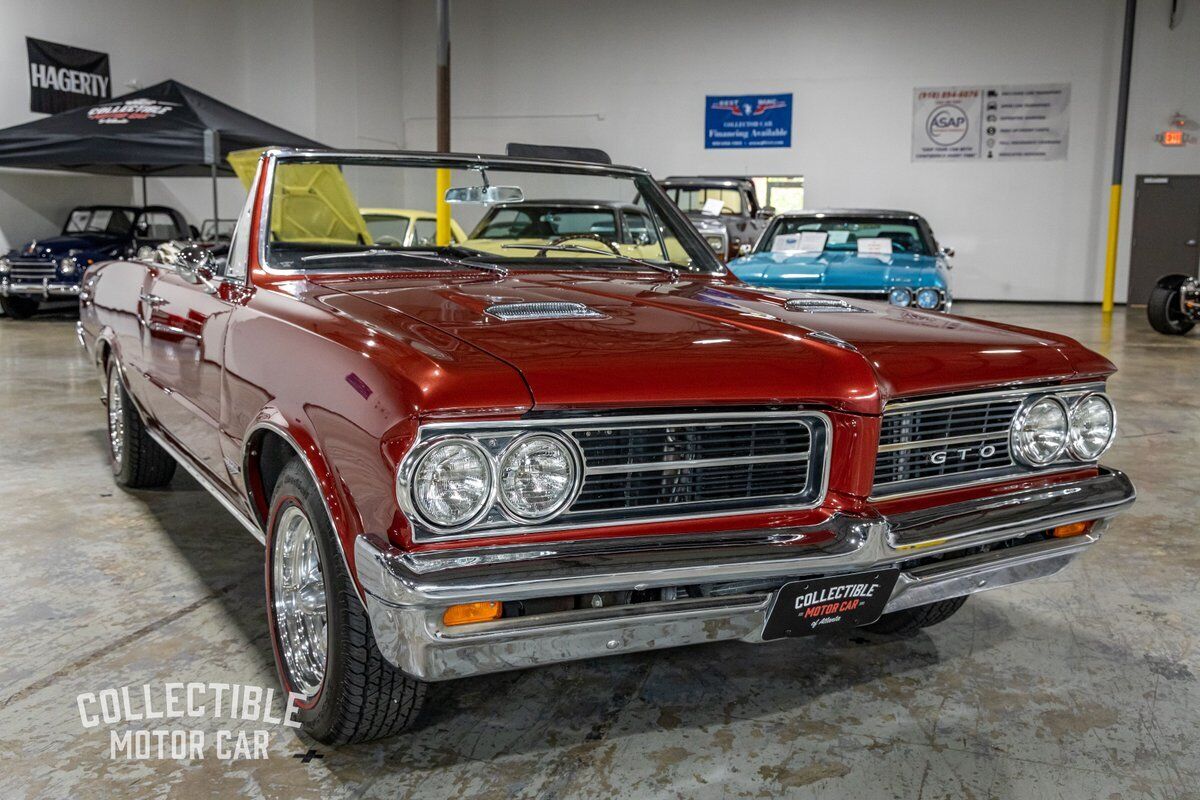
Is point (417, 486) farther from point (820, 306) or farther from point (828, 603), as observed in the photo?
point (820, 306)

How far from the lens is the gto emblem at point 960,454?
227 cm

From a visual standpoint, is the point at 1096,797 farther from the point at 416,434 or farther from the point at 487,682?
the point at 416,434

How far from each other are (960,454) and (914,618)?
783mm

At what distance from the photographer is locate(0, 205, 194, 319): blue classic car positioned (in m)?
11.7

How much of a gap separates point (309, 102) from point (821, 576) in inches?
638

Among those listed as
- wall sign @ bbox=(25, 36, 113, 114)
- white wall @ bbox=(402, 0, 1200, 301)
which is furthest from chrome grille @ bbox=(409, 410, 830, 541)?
white wall @ bbox=(402, 0, 1200, 301)

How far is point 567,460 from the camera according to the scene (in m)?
1.87

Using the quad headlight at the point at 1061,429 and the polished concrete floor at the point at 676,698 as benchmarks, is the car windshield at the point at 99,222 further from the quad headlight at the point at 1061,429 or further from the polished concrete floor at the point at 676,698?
the quad headlight at the point at 1061,429

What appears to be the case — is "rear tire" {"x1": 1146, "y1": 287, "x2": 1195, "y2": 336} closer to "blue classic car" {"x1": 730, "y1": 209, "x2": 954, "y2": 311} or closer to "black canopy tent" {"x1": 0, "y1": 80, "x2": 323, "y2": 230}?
"blue classic car" {"x1": 730, "y1": 209, "x2": 954, "y2": 311}

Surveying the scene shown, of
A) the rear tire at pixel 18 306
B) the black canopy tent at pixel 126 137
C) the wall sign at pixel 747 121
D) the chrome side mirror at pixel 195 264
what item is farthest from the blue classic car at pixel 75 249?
the chrome side mirror at pixel 195 264

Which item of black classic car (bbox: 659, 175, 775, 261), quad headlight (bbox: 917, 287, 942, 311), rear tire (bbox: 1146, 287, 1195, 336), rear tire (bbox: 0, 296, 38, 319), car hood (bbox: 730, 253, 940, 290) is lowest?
rear tire (bbox: 0, 296, 38, 319)

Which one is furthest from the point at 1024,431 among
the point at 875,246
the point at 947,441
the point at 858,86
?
the point at 858,86

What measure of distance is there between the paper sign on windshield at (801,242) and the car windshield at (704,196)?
17.0 feet

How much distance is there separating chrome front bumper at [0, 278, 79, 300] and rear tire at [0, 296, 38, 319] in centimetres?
43
